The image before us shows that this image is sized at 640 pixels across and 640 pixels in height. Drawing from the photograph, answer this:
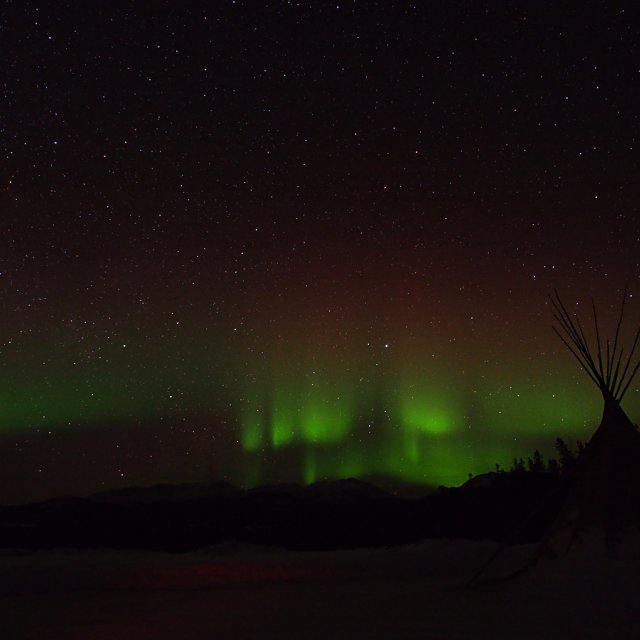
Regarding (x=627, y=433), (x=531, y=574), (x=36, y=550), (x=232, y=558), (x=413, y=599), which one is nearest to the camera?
(x=413, y=599)

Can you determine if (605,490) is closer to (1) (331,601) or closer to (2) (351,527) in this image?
(1) (331,601)

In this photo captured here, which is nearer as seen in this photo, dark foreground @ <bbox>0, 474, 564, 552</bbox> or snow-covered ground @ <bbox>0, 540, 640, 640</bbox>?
snow-covered ground @ <bbox>0, 540, 640, 640</bbox>

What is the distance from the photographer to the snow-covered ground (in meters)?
6.73

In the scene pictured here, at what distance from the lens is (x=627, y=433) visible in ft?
33.0

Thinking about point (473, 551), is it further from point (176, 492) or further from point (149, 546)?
point (176, 492)

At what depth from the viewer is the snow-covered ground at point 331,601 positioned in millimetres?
6734

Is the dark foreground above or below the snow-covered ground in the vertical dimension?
above

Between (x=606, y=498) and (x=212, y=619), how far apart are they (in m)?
5.28

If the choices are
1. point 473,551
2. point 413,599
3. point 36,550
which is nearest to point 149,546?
point 36,550

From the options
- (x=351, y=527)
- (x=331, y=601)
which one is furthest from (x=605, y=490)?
(x=351, y=527)

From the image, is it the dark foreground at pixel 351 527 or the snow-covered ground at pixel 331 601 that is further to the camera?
the dark foreground at pixel 351 527

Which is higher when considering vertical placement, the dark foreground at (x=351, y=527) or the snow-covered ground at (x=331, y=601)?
the dark foreground at (x=351, y=527)

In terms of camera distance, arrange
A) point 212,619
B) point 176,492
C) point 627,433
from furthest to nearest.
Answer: point 176,492
point 627,433
point 212,619

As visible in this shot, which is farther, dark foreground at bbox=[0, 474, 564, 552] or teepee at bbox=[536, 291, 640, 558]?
dark foreground at bbox=[0, 474, 564, 552]
